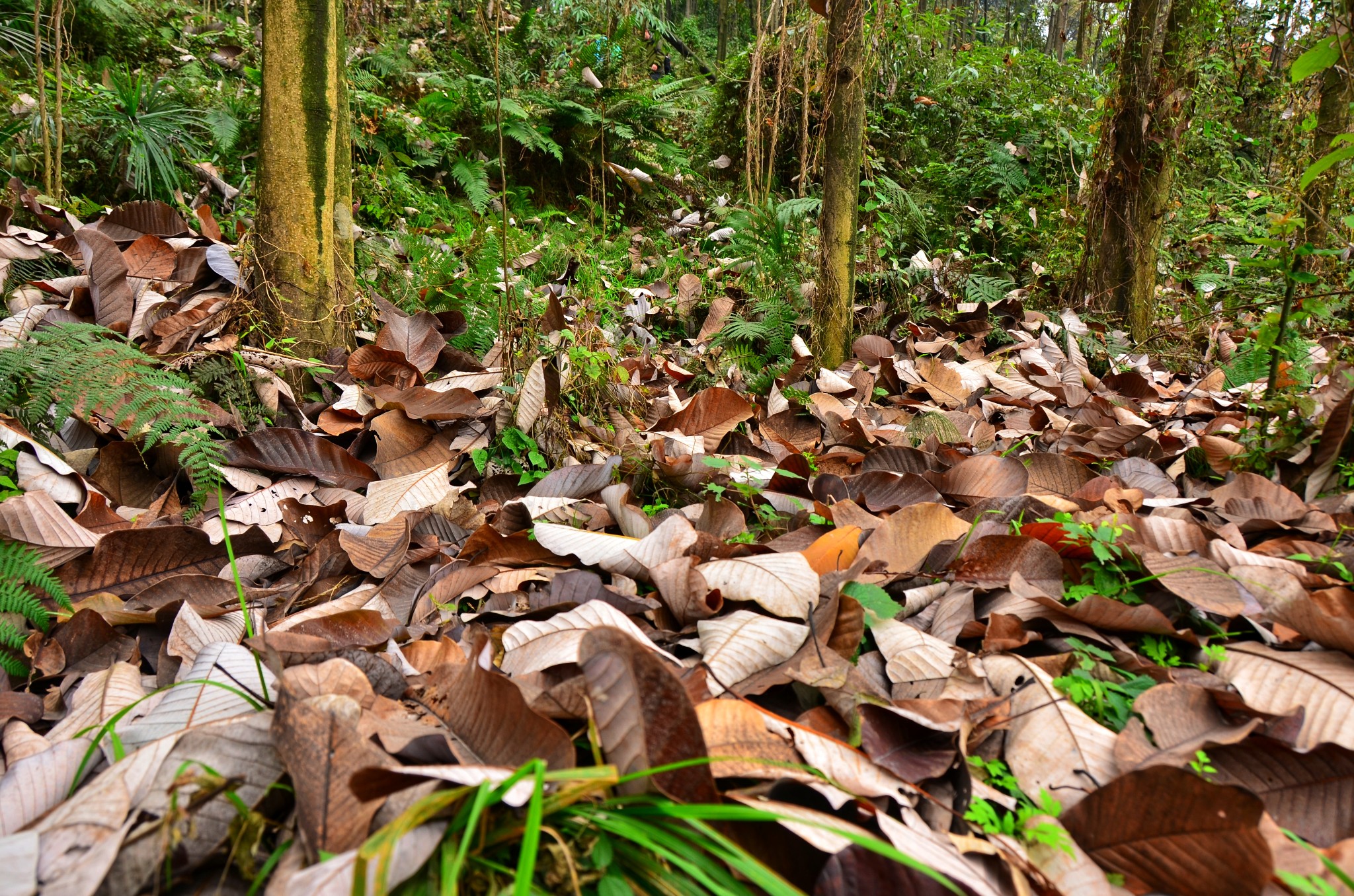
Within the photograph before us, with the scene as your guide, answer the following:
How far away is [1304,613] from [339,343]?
2739 millimetres

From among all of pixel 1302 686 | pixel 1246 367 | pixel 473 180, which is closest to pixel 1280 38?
pixel 1246 367

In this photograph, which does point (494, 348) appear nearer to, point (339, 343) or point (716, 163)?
point (339, 343)

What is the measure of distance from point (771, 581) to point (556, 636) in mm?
402

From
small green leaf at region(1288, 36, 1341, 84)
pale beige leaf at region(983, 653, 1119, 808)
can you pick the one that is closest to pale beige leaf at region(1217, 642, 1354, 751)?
Result: pale beige leaf at region(983, 653, 1119, 808)

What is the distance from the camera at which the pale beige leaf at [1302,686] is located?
123cm

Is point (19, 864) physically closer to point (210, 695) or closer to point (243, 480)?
point (210, 695)

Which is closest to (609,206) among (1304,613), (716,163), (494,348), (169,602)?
(716,163)

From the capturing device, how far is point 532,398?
2.55 m

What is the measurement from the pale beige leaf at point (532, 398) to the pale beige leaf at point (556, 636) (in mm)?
1107

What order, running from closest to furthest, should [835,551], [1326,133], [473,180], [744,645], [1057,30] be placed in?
[744,645]
[835,551]
[1326,133]
[473,180]
[1057,30]

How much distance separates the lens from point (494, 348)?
9.71 feet

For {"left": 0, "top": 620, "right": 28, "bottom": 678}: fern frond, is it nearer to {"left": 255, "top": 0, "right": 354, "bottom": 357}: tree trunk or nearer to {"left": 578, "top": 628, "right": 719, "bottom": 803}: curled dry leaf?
{"left": 578, "top": 628, "right": 719, "bottom": 803}: curled dry leaf

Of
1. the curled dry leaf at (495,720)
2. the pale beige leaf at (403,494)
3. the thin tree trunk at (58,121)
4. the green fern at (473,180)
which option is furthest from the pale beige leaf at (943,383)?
the thin tree trunk at (58,121)

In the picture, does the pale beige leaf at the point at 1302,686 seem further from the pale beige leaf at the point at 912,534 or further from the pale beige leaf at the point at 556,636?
the pale beige leaf at the point at 556,636
